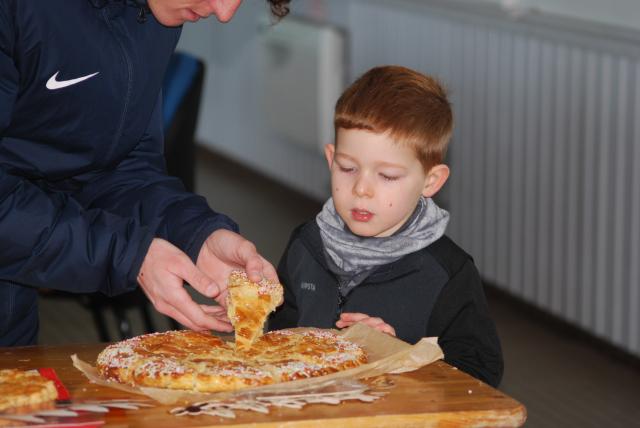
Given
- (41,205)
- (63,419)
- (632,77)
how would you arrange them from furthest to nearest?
(632,77)
(41,205)
(63,419)

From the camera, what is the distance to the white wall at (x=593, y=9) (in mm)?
4266

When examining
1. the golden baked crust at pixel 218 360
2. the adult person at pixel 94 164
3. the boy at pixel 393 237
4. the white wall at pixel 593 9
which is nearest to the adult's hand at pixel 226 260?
the adult person at pixel 94 164

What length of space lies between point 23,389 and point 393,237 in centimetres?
80

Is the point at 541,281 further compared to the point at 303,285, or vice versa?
the point at 541,281

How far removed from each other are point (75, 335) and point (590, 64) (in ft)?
7.30

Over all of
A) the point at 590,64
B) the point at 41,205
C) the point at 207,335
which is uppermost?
the point at 590,64

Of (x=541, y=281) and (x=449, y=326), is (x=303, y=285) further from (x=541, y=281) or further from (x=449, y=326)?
(x=541, y=281)

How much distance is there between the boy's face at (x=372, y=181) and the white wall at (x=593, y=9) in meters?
2.22

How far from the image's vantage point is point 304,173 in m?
6.88

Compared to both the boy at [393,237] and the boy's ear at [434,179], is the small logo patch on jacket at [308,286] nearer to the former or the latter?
the boy at [393,237]

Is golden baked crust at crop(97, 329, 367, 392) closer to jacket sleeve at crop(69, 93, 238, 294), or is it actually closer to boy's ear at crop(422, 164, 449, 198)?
jacket sleeve at crop(69, 93, 238, 294)

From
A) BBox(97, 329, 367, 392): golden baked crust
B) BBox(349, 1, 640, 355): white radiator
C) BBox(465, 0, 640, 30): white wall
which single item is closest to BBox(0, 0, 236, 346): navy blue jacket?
BBox(97, 329, 367, 392): golden baked crust

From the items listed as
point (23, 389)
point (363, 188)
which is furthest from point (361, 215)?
point (23, 389)

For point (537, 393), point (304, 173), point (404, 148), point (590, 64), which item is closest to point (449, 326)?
point (404, 148)
